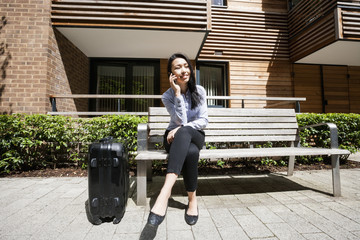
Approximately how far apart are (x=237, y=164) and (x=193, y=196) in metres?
2.30

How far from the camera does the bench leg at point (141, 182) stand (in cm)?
208

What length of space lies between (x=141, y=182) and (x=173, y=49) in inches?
A: 207

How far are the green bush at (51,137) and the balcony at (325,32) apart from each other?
6.24 meters

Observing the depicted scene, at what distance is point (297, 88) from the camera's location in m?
7.40

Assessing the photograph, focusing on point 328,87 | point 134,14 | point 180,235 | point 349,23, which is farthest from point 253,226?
point 328,87

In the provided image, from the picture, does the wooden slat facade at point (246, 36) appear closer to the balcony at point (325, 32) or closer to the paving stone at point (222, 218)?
the balcony at point (325, 32)

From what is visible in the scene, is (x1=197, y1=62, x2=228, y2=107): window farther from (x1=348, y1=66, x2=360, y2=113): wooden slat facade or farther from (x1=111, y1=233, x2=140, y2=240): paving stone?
(x1=111, y1=233, x2=140, y2=240): paving stone

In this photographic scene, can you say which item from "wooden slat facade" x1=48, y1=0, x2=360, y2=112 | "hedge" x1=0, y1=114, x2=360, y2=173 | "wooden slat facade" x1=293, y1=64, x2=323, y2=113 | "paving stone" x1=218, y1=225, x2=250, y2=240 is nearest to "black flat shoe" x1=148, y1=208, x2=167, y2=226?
"paving stone" x1=218, y1=225, x2=250, y2=240

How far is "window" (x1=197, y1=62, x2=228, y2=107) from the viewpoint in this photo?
7.35 m

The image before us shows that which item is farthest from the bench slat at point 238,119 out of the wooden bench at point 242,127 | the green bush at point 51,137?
the green bush at point 51,137

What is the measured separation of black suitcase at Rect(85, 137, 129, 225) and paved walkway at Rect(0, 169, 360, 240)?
116 millimetres

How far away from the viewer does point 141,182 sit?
2092 millimetres

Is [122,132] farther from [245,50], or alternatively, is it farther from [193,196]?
[245,50]

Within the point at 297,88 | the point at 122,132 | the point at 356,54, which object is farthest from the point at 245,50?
the point at 122,132
